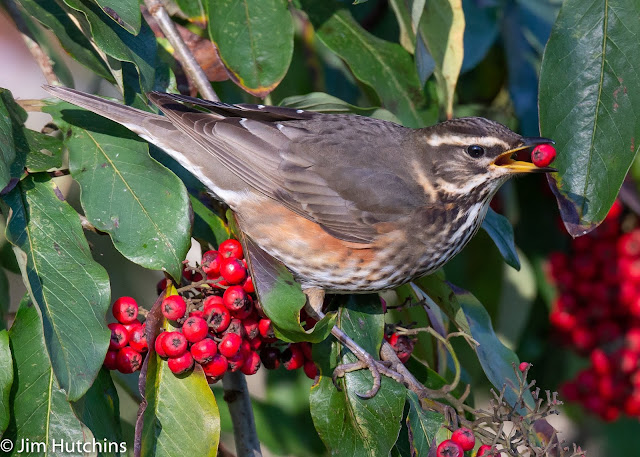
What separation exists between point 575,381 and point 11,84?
4357mm

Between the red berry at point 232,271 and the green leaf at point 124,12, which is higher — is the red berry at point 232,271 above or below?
below

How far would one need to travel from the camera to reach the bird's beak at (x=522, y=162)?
310 centimetres

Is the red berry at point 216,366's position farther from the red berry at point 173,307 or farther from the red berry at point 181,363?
the red berry at point 173,307

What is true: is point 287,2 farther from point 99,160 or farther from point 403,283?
point 403,283

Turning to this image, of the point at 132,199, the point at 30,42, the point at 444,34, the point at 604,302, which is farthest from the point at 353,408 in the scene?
the point at 604,302

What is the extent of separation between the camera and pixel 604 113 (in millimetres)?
3035

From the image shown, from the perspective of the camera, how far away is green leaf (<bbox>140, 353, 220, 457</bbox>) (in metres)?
2.52

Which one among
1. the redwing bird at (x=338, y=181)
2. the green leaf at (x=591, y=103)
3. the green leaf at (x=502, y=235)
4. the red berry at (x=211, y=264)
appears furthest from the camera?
the redwing bird at (x=338, y=181)

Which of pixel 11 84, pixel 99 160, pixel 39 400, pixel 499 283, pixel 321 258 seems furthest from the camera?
pixel 11 84

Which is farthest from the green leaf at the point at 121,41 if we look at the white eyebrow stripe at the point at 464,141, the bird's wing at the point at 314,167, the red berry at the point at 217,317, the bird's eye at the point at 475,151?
the bird's eye at the point at 475,151

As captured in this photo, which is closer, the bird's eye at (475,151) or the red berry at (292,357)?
the red berry at (292,357)

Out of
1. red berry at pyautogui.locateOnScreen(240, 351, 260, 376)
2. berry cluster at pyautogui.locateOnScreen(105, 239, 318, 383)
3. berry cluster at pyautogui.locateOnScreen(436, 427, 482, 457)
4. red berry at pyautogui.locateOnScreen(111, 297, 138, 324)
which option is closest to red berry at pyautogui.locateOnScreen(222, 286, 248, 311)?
berry cluster at pyautogui.locateOnScreen(105, 239, 318, 383)

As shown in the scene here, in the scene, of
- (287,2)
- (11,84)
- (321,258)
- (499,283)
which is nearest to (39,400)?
(321,258)

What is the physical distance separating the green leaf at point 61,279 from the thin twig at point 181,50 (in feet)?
2.83
